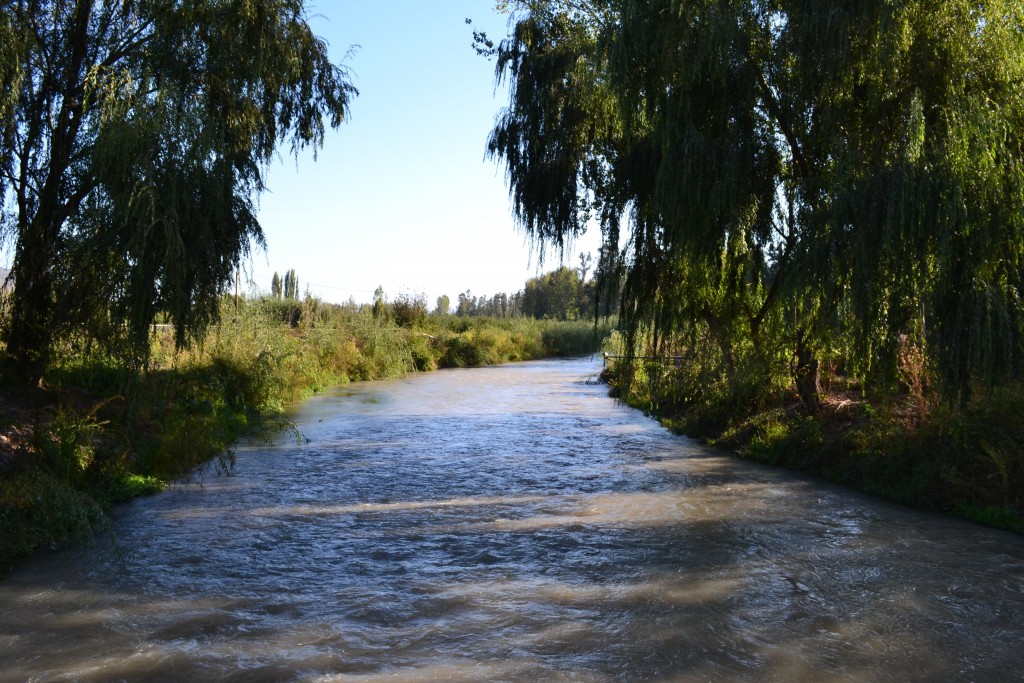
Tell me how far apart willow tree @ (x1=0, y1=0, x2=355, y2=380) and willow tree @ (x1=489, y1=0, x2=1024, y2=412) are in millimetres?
4280

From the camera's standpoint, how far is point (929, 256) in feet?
25.3

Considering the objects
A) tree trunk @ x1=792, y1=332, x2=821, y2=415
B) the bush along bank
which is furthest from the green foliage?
tree trunk @ x1=792, y1=332, x2=821, y2=415

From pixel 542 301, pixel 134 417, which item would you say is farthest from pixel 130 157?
pixel 542 301

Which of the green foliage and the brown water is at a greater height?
the green foliage

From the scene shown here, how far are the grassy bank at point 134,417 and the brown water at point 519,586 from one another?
1.32 feet

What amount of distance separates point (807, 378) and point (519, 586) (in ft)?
22.7

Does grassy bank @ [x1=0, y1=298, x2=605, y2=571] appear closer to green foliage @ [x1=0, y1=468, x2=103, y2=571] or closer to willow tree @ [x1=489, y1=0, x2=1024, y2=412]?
green foliage @ [x1=0, y1=468, x2=103, y2=571]

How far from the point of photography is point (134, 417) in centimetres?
1000

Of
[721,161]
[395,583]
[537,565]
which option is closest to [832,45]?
[721,161]

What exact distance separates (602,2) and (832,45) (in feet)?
11.5

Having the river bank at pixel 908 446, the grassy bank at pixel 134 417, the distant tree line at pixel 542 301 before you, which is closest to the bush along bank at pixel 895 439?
the river bank at pixel 908 446

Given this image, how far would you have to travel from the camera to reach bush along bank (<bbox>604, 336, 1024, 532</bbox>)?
7.92m

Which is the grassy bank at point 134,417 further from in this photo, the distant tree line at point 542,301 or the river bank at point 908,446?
the distant tree line at point 542,301

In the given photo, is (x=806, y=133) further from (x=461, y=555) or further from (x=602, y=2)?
(x=461, y=555)
